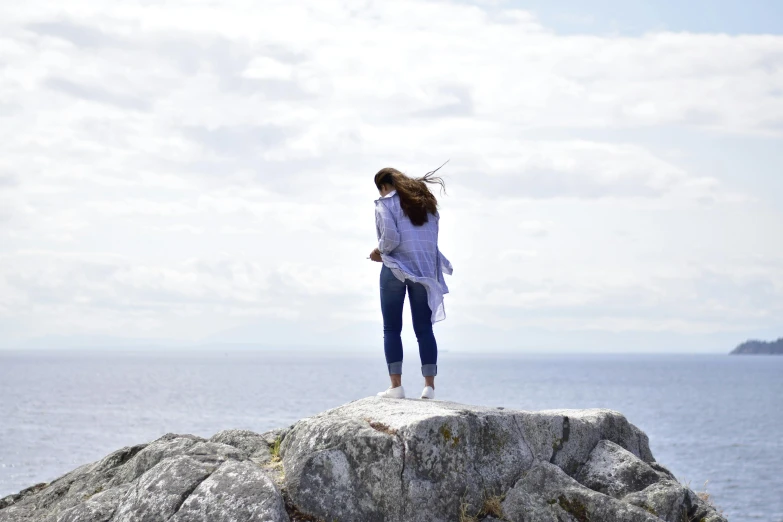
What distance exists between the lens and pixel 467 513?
10031 millimetres

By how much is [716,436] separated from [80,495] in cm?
6526

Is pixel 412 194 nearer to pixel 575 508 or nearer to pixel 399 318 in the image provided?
pixel 399 318

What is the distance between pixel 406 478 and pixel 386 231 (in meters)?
3.50

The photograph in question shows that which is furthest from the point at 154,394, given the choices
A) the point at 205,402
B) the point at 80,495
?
the point at 80,495

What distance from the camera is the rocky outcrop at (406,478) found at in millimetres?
9617

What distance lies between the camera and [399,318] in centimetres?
1215

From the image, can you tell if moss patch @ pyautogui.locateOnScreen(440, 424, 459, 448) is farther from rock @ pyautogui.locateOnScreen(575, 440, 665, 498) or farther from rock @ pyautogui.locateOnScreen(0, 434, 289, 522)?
rock @ pyautogui.locateOnScreen(0, 434, 289, 522)

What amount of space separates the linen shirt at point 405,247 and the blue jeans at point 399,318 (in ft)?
0.36

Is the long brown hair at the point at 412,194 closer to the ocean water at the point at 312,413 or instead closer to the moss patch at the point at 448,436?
the moss patch at the point at 448,436

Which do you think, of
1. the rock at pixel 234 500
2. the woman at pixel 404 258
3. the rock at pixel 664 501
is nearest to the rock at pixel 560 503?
the rock at pixel 664 501

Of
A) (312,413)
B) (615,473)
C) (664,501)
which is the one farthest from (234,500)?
(312,413)

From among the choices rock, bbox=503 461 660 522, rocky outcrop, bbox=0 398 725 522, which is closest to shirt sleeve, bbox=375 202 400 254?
rocky outcrop, bbox=0 398 725 522

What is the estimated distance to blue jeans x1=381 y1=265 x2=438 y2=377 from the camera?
1205cm

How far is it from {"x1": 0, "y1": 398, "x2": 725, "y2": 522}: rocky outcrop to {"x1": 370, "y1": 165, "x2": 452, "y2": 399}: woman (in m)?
1.34
